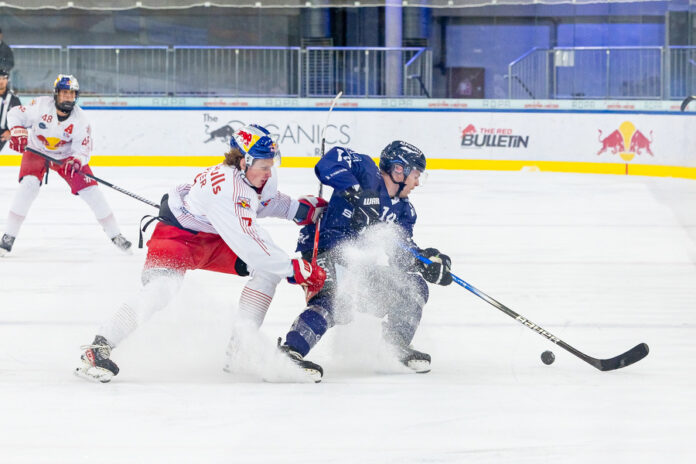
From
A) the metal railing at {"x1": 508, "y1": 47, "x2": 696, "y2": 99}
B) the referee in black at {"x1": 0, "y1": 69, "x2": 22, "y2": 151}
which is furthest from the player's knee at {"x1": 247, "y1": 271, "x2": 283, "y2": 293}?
the metal railing at {"x1": 508, "y1": 47, "x2": 696, "y2": 99}

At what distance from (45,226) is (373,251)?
14.3 feet

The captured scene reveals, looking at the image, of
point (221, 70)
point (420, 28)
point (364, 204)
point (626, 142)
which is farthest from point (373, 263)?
point (420, 28)

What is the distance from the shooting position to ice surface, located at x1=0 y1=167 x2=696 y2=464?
2.65m

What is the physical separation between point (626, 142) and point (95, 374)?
8885 mm

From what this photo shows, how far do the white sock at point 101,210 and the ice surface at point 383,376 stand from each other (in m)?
0.13

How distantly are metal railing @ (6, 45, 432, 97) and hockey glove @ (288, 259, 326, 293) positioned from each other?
29.9ft

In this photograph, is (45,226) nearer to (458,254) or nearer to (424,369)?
(458,254)

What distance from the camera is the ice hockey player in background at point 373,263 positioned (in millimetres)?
3426

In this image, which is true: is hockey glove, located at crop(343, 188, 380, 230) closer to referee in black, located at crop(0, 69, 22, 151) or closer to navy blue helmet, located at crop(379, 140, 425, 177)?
navy blue helmet, located at crop(379, 140, 425, 177)

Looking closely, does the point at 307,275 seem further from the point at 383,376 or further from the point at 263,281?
the point at 383,376

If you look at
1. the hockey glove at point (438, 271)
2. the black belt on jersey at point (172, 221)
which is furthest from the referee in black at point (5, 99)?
the hockey glove at point (438, 271)

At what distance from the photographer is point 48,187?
9766mm

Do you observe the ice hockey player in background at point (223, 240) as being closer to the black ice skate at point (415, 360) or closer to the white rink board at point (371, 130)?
the black ice skate at point (415, 360)

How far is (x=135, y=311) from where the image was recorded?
3.27 meters
